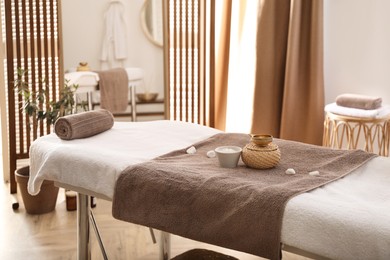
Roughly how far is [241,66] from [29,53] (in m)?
1.45

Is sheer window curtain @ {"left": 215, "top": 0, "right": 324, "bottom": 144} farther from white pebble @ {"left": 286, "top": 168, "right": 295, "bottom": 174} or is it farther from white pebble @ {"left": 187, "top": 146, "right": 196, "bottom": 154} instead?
white pebble @ {"left": 286, "top": 168, "right": 295, "bottom": 174}

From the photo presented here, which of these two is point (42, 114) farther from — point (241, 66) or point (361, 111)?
point (361, 111)

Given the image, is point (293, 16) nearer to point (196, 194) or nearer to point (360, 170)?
point (360, 170)

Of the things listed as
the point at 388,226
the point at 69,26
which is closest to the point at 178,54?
the point at 69,26

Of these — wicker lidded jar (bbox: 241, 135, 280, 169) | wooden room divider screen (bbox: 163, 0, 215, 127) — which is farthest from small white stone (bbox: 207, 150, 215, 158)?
wooden room divider screen (bbox: 163, 0, 215, 127)

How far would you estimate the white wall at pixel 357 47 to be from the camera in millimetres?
3818

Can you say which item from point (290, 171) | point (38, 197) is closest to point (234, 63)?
point (38, 197)

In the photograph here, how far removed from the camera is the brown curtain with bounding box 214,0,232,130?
4.33 meters

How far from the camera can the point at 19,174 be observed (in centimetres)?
371

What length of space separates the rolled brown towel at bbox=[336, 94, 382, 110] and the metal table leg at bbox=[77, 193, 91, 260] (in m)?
1.77

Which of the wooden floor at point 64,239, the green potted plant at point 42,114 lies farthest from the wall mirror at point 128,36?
the wooden floor at point 64,239

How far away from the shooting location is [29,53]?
3871 mm

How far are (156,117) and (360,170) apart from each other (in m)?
2.06

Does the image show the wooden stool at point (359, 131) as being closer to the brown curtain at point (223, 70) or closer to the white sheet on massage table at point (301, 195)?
the brown curtain at point (223, 70)
